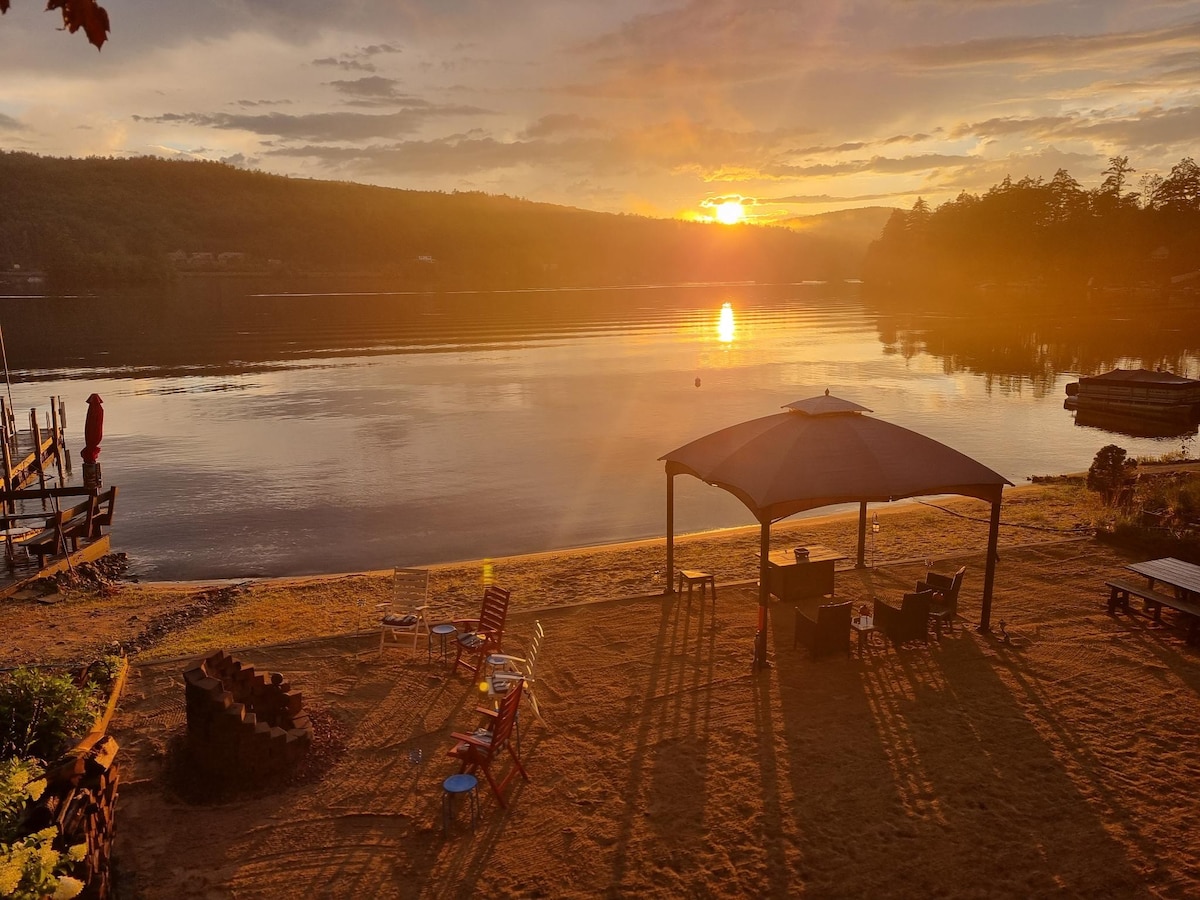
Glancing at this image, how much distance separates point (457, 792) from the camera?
25.3 ft

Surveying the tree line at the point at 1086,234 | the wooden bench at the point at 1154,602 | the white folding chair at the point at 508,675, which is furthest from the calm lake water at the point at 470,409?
the tree line at the point at 1086,234

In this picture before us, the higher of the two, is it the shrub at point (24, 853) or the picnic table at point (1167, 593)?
the shrub at point (24, 853)

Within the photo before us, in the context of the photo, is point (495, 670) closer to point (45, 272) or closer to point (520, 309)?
point (520, 309)

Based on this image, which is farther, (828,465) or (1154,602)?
(1154,602)

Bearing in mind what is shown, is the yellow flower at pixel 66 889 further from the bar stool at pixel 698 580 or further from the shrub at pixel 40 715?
the bar stool at pixel 698 580

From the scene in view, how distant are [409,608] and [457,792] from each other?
4.52 metres

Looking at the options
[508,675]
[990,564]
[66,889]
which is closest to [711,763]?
[508,675]

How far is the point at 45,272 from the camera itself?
545 feet

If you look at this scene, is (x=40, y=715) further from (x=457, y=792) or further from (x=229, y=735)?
(x=457, y=792)

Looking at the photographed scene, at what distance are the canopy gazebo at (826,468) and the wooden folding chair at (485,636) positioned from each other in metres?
3.44

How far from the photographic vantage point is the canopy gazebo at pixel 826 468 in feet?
34.2

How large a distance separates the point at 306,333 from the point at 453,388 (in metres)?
48.3

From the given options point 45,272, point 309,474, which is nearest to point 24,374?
point 309,474

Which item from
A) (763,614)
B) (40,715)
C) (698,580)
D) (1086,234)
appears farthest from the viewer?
(1086,234)
